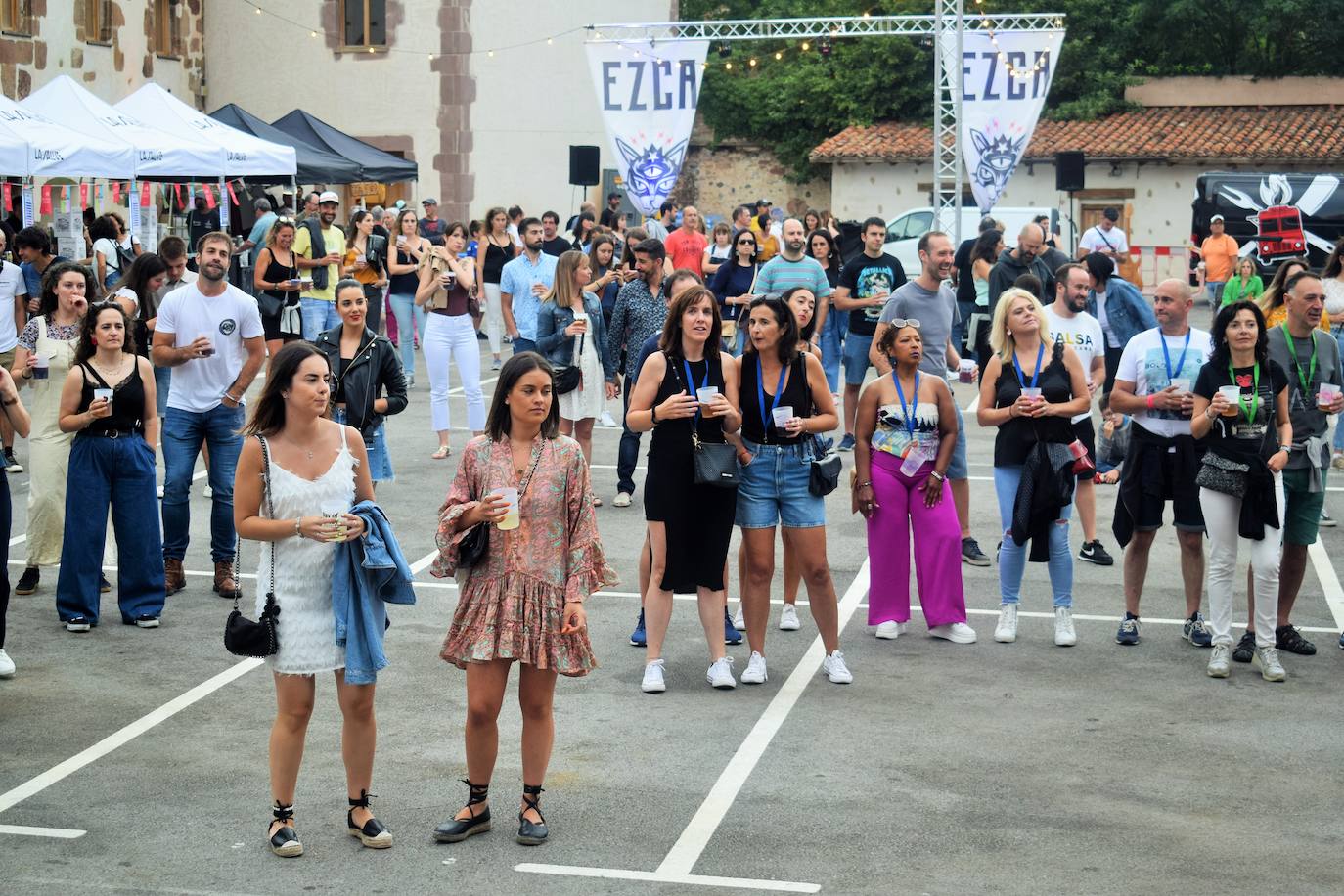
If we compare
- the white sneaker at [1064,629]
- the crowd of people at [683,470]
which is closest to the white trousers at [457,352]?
the crowd of people at [683,470]

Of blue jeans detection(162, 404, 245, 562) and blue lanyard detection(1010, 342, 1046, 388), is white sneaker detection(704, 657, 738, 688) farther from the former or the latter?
blue jeans detection(162, 404, 245, 562)

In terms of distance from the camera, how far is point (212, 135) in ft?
69.3

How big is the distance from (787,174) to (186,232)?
2091 centimetres

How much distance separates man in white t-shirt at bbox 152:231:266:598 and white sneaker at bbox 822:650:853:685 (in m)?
3.57

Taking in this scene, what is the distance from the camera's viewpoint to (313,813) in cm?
625

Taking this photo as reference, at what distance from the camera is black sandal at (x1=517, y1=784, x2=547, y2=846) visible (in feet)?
19.4

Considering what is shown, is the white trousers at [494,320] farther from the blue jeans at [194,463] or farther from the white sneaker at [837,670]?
the white sneaker at [837,670]

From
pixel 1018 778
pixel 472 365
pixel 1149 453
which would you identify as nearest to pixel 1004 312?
pixel 1149 453

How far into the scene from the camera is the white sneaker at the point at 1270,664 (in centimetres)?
808

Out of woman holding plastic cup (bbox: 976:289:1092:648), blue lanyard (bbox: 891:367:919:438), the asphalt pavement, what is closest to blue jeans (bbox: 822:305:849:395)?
the asphalt pavement

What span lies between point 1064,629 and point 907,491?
3.43ft

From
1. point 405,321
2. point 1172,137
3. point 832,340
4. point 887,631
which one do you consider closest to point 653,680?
point 887,631

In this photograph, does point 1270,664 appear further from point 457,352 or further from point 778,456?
point 457,352

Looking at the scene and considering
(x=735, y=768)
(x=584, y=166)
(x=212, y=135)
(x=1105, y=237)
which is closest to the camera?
(x=735, y=768)
